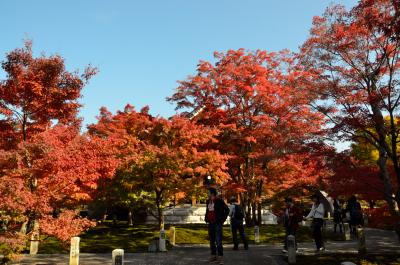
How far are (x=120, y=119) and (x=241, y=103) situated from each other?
8.70 m

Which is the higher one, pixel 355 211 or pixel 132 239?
pixel 355 211

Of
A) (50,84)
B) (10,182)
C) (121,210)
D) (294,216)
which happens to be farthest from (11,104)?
(121,210)

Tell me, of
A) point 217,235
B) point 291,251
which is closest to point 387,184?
point 291,251

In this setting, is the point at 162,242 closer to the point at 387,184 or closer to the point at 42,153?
the point at 42,153

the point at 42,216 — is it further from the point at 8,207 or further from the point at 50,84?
the point at 50,84

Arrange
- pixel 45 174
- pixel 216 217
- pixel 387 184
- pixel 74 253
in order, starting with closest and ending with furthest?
pixel 216 217, pixel 45 174, pixel 74 253, pixel 387 184

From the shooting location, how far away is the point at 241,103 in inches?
895

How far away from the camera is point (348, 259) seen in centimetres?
1055

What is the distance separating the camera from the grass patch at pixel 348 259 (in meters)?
10.0

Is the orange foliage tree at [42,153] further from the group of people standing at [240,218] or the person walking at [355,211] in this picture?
the person walking at [355,211]

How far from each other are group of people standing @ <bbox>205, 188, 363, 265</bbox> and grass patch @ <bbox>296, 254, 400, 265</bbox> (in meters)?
1.16

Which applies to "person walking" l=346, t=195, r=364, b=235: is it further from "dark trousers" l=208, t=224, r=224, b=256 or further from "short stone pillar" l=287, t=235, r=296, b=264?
"dark trousers" l=208, t=224, r=224, b=256

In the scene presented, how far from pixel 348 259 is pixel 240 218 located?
12.1 feet

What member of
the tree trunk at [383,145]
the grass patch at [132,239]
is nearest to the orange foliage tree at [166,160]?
the grass patch at [132,239]
